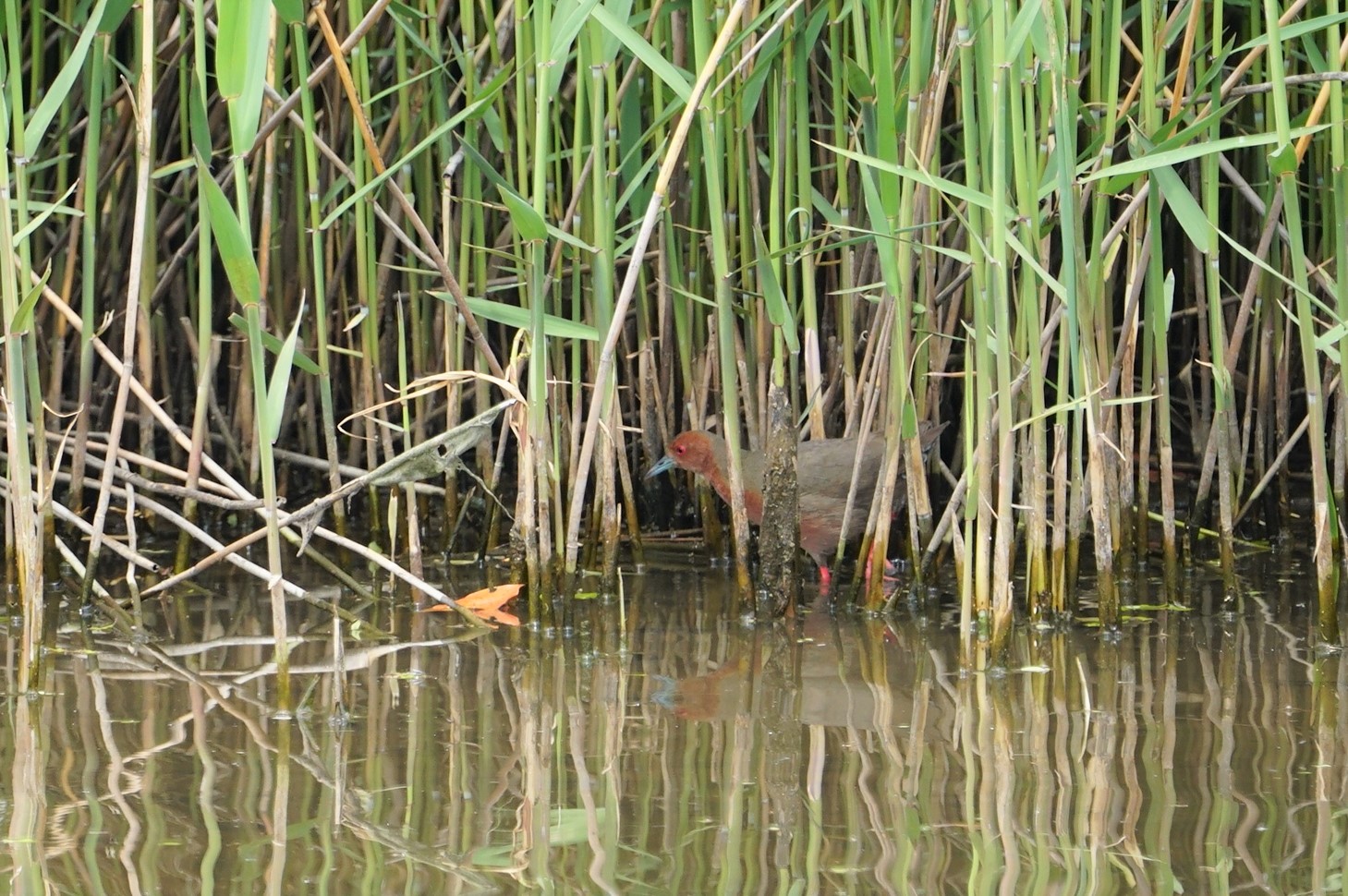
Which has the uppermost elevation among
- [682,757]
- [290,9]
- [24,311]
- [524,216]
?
[290,9]

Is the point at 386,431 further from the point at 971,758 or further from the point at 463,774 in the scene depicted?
the point at 971,758

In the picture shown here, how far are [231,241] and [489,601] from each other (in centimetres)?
168

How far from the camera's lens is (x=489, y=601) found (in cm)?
414

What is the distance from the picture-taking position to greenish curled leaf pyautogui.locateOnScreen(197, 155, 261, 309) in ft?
8.55

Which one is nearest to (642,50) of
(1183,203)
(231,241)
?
(231,241)

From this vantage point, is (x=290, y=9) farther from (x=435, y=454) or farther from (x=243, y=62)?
(x=435, y=454)

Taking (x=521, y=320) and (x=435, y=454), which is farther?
(x=435, y=454)

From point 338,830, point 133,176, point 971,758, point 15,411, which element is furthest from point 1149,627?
point 133,176

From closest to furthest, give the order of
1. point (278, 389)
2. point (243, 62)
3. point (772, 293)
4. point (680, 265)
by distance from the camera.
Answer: point (243, 62), point (278, 389), point (772, 293), point (680, 265)

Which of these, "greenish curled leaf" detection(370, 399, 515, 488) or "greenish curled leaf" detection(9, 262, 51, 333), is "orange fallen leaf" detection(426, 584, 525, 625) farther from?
"greenish curled leaf" detection(9, 262, 51, 333)

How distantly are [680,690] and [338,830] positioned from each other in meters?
1.09

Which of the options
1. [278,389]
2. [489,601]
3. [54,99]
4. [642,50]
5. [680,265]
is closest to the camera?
[278,389]

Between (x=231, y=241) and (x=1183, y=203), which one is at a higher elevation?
(x=1183, y=203)

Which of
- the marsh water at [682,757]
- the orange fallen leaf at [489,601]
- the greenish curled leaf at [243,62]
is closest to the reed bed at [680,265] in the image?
the greenish curled leaf at [243,62]
